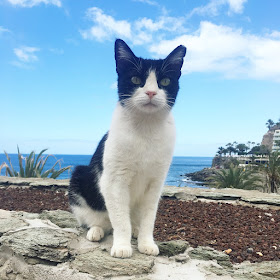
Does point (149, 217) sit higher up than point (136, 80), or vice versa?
point (136, 80)

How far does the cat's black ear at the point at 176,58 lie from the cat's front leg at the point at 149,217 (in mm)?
962

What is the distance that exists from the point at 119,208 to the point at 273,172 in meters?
7.51

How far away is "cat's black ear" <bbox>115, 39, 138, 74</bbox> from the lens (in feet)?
8.16

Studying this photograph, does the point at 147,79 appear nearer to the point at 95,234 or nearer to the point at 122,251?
the point at 122,251

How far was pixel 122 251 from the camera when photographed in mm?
2594

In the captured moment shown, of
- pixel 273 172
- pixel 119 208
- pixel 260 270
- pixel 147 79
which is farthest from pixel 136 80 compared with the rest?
pixel 273 172

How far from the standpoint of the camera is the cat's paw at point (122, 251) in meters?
2.59

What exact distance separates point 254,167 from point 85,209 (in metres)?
7.57

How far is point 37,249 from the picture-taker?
290 centimetres

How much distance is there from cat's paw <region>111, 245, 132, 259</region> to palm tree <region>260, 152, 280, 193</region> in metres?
7.39

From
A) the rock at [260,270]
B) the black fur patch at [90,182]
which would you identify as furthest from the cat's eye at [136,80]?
the rock at [260,270]

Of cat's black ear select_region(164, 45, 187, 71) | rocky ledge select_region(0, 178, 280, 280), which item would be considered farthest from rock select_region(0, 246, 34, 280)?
cat's black ear select_region(164, 45, 187, 71)

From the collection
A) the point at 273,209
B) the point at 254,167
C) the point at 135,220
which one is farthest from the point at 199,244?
the point at 254,167

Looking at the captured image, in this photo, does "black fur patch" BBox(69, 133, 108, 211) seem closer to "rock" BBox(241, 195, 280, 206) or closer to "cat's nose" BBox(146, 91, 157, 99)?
"cat's nose" BBox(146, 91, 157, 99)
